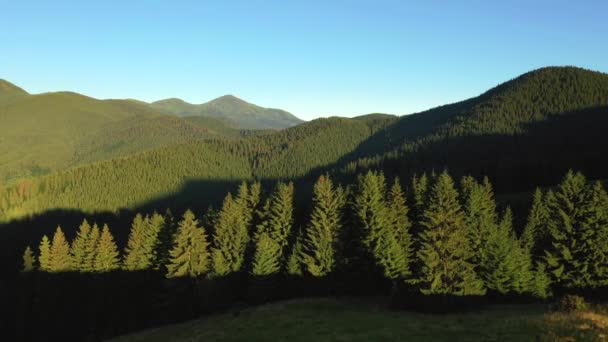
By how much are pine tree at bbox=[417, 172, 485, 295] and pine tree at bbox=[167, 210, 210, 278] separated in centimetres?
2979

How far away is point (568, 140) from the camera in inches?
6609

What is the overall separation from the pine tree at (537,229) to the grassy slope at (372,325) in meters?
16.4

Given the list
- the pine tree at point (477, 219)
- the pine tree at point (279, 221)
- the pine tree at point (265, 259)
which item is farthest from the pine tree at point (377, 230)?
the pine tree at point (265, 259)

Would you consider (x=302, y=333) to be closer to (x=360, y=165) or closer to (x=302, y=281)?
(x=302, y=281)

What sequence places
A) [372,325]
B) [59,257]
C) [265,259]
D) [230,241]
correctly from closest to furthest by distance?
[372,325] → [265,259] → [230,241] → [59,257]

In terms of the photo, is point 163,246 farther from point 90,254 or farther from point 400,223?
point 400,223

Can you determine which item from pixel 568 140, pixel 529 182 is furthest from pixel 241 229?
pixel 568 140

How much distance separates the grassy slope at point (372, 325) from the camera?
22922 mm

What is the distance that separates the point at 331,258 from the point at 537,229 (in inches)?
1275

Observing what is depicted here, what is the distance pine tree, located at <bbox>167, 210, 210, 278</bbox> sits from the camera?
189 feet

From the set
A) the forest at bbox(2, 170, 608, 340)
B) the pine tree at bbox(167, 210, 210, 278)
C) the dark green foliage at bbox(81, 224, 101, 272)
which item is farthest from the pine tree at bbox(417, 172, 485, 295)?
the dark green foliage at bbox(81, 224, 101, 272)

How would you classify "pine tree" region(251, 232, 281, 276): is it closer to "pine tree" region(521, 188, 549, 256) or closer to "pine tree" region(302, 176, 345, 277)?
"pine tree" region(302, 176, 345, 277)

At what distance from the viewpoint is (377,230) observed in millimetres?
53906

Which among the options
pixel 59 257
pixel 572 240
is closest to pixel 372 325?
pixel 572 240
